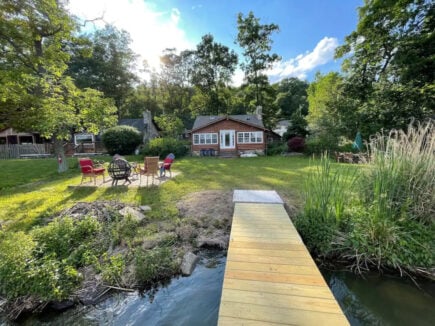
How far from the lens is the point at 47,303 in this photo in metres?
2.73

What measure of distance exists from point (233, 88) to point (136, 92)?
1445 cm

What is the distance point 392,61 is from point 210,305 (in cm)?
1526

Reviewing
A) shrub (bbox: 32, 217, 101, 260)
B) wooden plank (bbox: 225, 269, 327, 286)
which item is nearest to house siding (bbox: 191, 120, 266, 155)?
shrub (bbox: 32, 217, 101, 260)

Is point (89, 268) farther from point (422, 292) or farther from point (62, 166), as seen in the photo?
point (62, 166)

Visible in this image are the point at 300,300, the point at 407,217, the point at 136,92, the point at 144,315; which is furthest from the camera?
the point at 136,92

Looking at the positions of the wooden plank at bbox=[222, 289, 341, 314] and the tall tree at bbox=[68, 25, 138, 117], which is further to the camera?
the tall tree at bbox=[68, 25, 138, 117]

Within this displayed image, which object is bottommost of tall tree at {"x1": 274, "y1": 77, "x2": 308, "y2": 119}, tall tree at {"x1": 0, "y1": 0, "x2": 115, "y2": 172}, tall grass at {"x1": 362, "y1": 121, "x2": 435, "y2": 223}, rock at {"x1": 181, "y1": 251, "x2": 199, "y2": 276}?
rock at {"x1": 181, "y1": 251, "x2": 199, "y2": 276}

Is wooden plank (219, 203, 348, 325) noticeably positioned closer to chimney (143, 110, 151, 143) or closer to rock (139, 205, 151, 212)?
rock (139, 205, 151, 212)

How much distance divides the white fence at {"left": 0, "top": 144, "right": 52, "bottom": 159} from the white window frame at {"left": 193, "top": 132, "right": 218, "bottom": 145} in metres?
12.7

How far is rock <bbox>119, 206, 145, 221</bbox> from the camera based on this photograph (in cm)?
468

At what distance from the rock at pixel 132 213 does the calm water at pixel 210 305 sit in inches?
73.8

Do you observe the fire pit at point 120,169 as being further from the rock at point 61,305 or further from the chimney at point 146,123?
the chimney at point 146,123

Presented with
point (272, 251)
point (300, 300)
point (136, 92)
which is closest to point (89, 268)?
point (272, 251)

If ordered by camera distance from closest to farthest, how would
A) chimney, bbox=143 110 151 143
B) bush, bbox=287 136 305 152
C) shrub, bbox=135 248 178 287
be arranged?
1. shrub, bbox=135 248 178 287
2. bush, bbox=287 136 305 152
3. chimney, bbox=143 110 151 143
